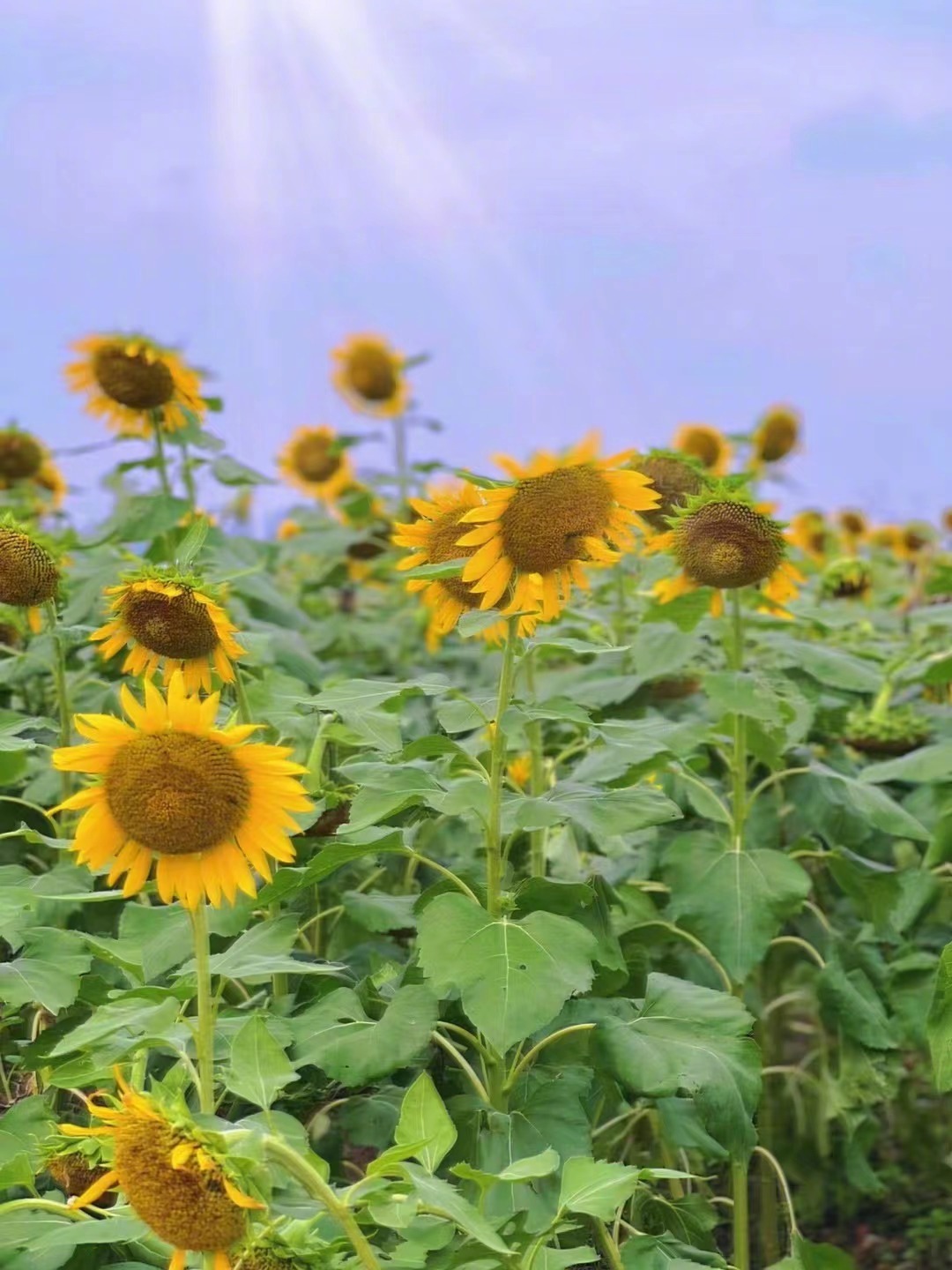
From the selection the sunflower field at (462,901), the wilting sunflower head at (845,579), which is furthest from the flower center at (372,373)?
the wilting sunflower head at (845,579)

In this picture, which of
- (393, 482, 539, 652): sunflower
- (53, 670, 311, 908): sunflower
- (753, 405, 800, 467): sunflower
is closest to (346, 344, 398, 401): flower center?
(753, 405, 800, 467): sunflower

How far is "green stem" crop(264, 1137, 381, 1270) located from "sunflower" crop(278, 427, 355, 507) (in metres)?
3.69

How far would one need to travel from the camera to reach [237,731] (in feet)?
4.40

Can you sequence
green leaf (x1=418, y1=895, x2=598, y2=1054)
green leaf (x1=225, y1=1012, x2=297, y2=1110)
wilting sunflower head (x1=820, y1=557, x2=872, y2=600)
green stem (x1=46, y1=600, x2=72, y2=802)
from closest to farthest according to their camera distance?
1. green leaf (x1=225, y1=1012, x2=297, y2=1110)
2. green leaf (x1=418, y1=895, x2=598, y2=1054)
3. green stem (x1=46, y1=600, x2=72, y2=802)
4. wilting sunflower head (x1=820, y1=557, x2=872, y2=600)

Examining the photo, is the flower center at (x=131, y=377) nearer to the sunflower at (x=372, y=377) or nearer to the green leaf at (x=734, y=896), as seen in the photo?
the green leaf at (x=734, y=896)

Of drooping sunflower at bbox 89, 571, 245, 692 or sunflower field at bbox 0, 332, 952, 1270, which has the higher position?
drooping sunflower at bbox 89, 571, 245, 692

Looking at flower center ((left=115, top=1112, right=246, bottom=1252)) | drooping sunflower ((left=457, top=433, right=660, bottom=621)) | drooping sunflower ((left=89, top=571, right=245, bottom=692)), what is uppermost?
drooping sunflower ((left=457, top=433, right=660, bottom=621))

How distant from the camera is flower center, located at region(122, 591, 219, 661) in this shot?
1727 mm

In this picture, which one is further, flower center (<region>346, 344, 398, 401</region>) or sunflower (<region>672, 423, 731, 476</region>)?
flower center (<region>346, 344, 398, 401</region>)

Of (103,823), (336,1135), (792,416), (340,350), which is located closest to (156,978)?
(336,1135)

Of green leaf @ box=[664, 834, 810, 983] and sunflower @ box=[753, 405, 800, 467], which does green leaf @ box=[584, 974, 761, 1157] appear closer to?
green leaf @ box=[664, 834, 810, 983]

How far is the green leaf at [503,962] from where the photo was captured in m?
1.53

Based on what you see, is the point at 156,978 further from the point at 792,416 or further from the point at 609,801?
the point at 792,416

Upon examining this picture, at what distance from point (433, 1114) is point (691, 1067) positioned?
38cm
